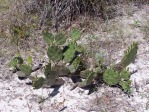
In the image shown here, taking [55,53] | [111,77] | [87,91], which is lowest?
[87,91]

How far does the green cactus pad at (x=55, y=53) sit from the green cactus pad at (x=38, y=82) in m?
0.32

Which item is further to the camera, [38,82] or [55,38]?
[55,38]

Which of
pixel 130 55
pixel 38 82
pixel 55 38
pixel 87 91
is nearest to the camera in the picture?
pixel 38 82

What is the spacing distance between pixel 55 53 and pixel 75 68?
0.23 m

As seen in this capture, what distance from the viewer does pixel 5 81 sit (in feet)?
11.8

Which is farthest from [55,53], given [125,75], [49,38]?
[125,75]

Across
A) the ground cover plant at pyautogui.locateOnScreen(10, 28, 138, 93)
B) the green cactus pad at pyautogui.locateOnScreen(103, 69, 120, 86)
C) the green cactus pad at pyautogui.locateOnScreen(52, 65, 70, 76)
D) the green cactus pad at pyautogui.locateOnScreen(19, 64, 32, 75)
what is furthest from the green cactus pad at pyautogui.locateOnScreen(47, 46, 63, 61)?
the green cactus pad at pyautogui.locateOnScreen(103, 69, 120, 86)

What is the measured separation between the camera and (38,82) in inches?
125

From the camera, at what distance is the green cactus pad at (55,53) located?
3.40 metres

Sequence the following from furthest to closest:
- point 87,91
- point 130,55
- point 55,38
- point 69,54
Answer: point 55,38
point 69,54
point 87,91
point 130,55

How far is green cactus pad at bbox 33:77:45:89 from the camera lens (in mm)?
3166

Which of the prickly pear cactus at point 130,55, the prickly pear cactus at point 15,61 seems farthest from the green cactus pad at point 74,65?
the prickly pear cactus at point 15,61

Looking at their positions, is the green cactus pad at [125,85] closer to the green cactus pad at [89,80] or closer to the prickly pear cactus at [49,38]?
the green cactus pad at [89,80]

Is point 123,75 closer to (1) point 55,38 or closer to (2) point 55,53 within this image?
(2) point 55,53
